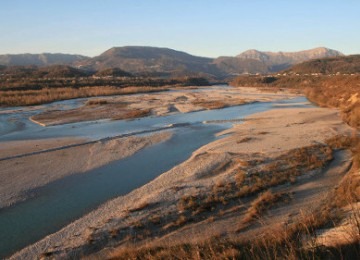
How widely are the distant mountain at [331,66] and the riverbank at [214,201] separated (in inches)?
3512

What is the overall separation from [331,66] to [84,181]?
105657mm

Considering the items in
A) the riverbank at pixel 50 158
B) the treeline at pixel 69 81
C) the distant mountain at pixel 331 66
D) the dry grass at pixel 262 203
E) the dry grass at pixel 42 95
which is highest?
the distant mountain at pixel 331 66

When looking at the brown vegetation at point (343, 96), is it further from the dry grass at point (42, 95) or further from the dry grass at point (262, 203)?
the dry grass at point (42, 95)

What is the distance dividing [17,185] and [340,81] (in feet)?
129

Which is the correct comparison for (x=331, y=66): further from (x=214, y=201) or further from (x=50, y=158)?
(x=214, y=201)

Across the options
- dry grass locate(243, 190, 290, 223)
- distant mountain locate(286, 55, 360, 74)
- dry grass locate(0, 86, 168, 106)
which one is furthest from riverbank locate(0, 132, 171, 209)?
distant mountain locate(286, 55, 360, 74)

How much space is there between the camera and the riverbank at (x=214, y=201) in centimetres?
1025

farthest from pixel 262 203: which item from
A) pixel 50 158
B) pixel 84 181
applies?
pixel 50 158

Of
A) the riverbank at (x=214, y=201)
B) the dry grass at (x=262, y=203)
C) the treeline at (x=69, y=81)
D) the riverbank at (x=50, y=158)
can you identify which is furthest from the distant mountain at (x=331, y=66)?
the dry grass at (x=262, y=203)

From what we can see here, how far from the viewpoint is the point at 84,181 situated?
15.9 meters

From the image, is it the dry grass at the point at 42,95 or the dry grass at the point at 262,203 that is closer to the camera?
the dry grass at the point at 262,203

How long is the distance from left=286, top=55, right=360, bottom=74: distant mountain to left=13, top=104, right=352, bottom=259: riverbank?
89.2 m

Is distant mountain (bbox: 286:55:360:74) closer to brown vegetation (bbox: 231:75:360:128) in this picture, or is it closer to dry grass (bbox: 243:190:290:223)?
brown vegetation (bbox: 231:75:360:128)

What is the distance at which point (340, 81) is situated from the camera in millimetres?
45812
